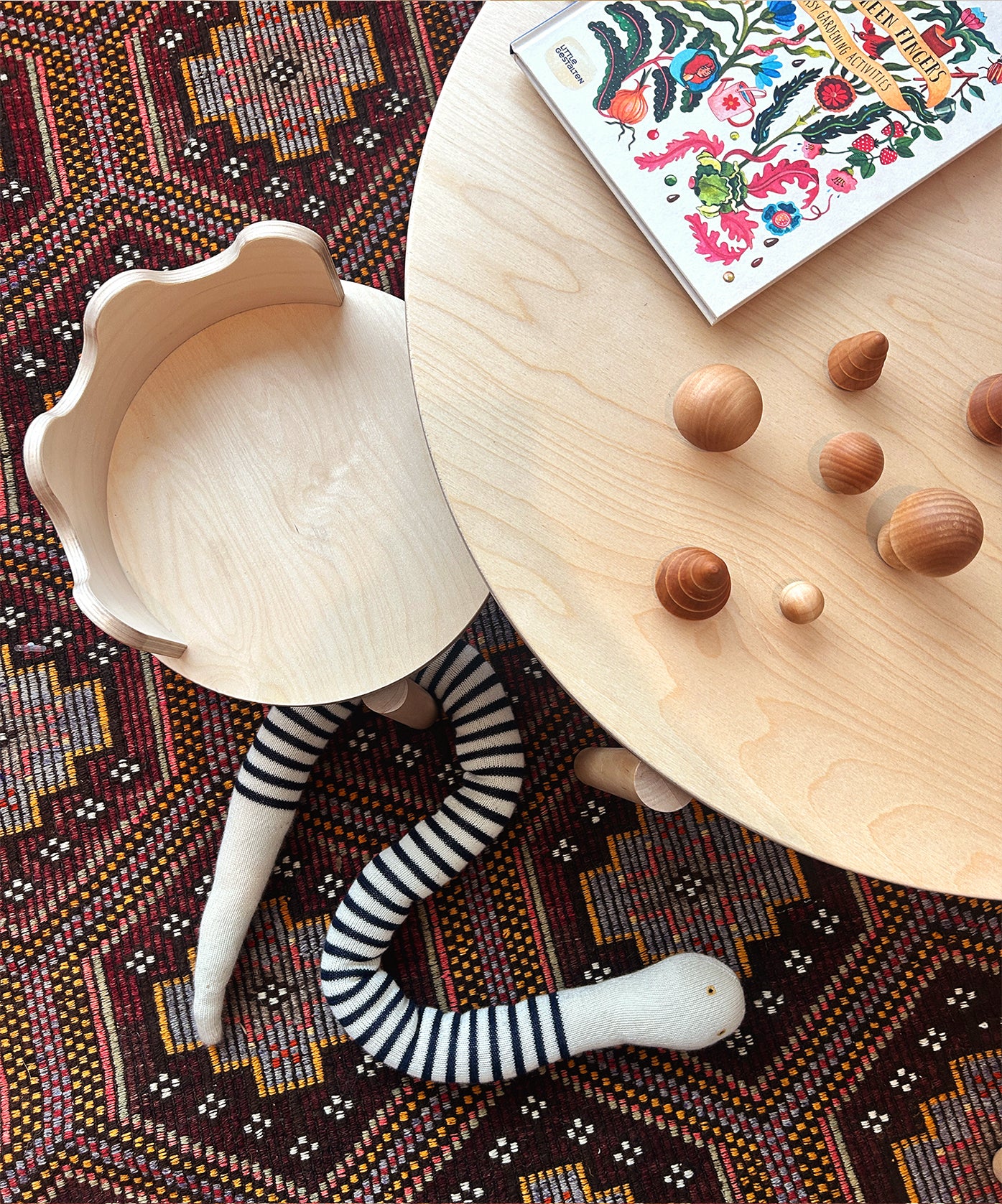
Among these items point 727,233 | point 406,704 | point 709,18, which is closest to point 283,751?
point 406,704

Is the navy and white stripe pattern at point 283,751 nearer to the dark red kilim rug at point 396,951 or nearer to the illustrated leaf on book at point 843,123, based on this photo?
the dark red kilim rug at point 396,951

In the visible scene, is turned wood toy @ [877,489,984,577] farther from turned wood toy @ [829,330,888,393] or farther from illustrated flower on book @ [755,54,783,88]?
illustrated flower on book @ [755,54,783,88]

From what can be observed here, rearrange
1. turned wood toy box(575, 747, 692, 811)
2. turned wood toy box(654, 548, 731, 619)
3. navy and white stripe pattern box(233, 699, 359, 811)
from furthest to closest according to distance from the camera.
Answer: navy and white stripe pattern box(233, 699, 359, 811) < turned wood toy box(575, 747, 692, 811) < turned wood toy box(654, 548, 731, 619)

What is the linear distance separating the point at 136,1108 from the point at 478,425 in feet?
3.32

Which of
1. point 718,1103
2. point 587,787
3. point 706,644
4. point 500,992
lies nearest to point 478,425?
point 706,644

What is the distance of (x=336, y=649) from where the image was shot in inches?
32.8

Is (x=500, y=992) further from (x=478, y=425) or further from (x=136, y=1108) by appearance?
(x=478, y=425)

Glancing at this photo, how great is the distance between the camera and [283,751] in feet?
3.61

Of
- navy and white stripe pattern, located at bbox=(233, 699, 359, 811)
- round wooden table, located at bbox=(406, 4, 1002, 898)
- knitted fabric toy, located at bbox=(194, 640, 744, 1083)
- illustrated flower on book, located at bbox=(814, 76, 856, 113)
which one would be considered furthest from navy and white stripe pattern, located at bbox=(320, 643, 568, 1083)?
illustrated flower on book, located at bbox=(814, 76, 856, 113)

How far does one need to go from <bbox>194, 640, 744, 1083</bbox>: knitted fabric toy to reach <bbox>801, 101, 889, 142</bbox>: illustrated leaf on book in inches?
26.8

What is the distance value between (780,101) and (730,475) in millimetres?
303

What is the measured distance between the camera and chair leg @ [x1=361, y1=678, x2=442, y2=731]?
864 millimetres

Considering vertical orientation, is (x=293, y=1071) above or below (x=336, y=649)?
below

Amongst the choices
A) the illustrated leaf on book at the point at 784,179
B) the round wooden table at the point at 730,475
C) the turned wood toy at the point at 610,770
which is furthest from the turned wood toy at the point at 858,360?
the turned wood toy at the point at 610,770
